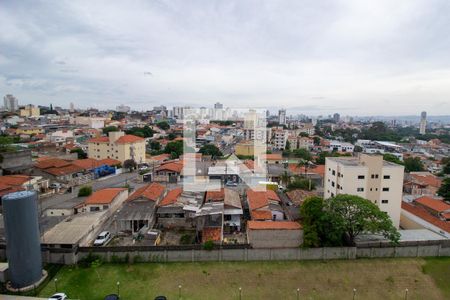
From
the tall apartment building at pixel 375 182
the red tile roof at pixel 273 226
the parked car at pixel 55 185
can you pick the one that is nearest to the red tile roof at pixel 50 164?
the parked car at pixel 55 185

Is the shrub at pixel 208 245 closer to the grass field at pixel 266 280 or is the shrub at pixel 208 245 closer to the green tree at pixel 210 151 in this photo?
the grass field at pixel 266 280

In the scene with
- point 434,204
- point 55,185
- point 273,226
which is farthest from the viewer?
point 55,185

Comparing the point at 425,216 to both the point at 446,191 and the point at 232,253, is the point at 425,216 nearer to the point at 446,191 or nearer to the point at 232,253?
the point at 446,191

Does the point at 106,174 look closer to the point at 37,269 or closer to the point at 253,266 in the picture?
the point at 37,269

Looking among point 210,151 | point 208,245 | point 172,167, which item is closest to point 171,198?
point 208,245

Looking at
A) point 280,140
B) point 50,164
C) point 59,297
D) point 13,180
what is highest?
point 280,140

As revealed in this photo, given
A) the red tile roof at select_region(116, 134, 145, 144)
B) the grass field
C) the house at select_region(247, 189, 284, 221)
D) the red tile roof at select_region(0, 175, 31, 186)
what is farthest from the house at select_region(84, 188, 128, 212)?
the red tile roof at select_region(116, 134, 145, 144)
